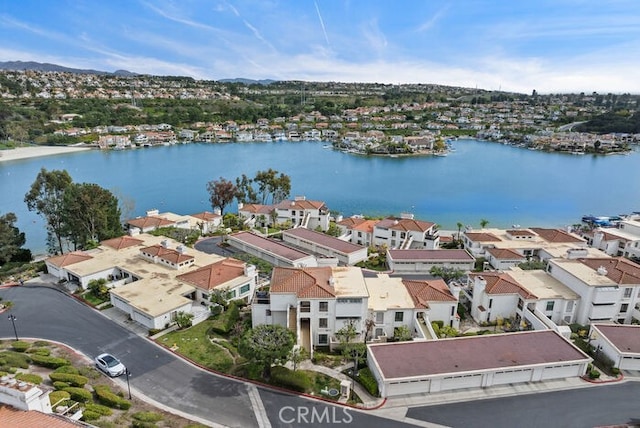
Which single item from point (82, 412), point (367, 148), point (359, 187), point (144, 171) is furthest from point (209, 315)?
point (367, 148)

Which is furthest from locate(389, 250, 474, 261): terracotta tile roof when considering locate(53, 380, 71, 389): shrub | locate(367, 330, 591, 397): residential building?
locate(53, 380, 71, 389): shrub

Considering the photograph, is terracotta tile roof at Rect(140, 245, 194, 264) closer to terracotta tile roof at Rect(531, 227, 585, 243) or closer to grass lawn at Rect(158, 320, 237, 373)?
grass lawn at Rect(158, 320, 237, 373)

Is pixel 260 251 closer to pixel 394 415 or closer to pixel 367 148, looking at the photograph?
pixel 394 415

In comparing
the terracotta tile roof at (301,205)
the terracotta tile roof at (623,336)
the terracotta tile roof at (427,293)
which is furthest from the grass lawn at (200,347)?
the terracotta tile roof at (301,205)

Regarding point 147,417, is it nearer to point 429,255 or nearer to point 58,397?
point 58,397

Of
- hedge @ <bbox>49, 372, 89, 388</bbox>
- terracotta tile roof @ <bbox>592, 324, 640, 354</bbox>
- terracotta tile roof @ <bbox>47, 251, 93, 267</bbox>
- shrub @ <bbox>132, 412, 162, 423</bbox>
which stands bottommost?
shrub @ <bbox>132, 412, 162, 423</bbox>

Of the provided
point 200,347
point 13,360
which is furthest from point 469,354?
point 13,360
